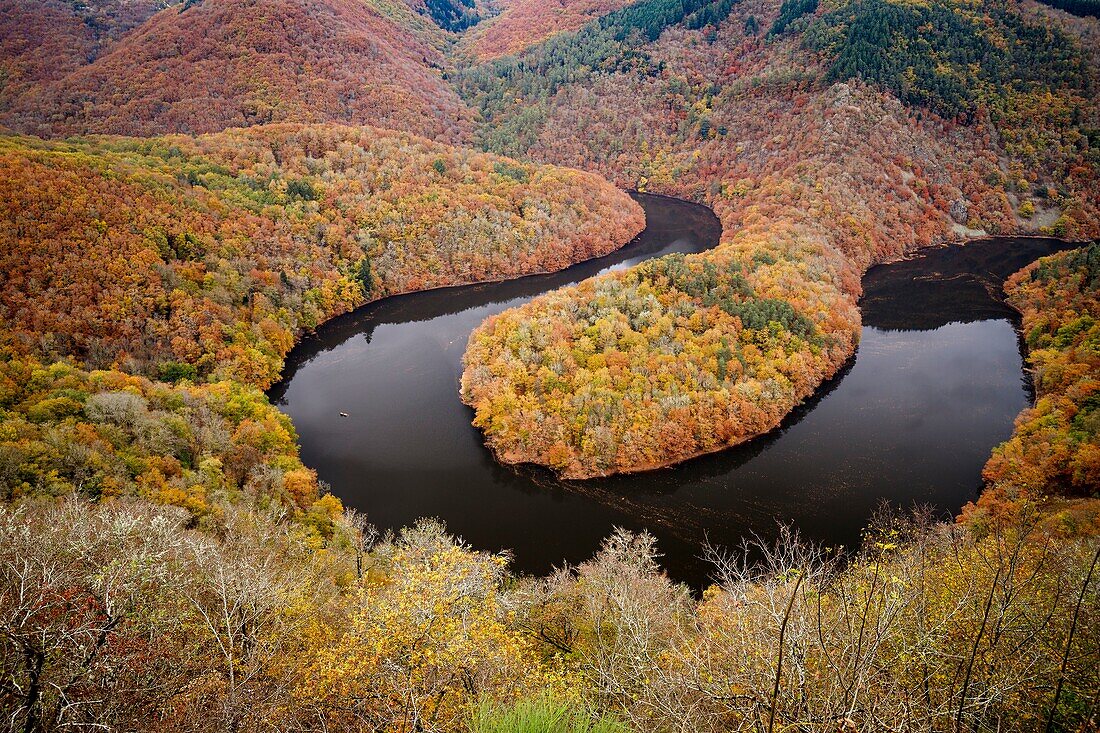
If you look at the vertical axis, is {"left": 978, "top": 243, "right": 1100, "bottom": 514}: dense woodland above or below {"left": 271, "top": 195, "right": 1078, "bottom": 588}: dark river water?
above

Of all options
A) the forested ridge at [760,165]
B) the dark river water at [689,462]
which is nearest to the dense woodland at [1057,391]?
the dark river water at [689,462]

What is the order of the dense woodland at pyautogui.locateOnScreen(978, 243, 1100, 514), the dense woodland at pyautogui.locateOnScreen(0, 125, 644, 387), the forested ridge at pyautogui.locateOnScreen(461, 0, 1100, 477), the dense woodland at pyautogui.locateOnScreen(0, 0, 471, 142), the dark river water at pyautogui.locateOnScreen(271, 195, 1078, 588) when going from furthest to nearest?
the dense woodland at pyautogui.locateOnScreen(0, 0, 471, 142)
the dense woodland at pyautogui.locateOnScreen(0, 125, 644, 387)
the forested ridge at pyautogui.locateOnScreen(461, 0, 1100, 477)
the dark river water at pyautogui.locateOnScreen(271, 195, 1078, 588)
the dense woodland at pyautogui.locateOnScreen(978, 243, 1100, 514)

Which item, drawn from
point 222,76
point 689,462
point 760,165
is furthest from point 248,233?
point 760,165

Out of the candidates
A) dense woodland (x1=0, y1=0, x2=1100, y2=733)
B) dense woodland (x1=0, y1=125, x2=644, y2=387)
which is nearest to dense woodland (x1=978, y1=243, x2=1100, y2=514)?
dense woodland (x1=0, y1=0, x2=1100, y2=733)

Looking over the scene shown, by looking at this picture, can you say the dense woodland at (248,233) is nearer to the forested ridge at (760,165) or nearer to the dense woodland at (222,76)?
the forested ridge at (760,165)

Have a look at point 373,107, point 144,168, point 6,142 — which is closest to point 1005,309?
point 144,168

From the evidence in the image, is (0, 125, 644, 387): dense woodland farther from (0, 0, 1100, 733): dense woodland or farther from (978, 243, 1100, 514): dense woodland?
(978, 243, 1100, 514): dense woodland

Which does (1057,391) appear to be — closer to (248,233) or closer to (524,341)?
(524,341)
